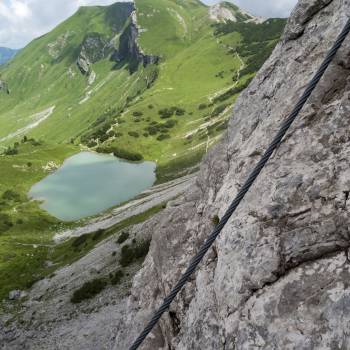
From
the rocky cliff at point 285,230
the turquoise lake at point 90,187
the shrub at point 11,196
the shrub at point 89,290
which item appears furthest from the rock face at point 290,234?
the shrub at point 11,196

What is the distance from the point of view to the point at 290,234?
1352 cm

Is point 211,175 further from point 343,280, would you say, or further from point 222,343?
point 343,280

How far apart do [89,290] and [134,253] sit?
26.7ft

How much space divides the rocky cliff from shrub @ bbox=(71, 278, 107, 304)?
3005 centimetres

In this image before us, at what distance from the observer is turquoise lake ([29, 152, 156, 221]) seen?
144 meters

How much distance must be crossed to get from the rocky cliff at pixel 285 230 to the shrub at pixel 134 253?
33.0 m

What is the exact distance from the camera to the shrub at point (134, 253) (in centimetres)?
5669

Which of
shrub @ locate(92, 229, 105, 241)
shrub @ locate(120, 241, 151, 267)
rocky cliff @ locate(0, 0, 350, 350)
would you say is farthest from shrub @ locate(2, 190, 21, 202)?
rocky cliff @ locate(0, 0, 350, 350)

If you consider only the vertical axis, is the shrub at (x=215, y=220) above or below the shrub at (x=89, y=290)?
above

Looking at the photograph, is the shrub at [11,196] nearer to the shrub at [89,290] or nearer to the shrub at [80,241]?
the shrub at [80,241]

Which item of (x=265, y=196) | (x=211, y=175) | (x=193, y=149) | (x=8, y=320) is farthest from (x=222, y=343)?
(x=193, y=149)

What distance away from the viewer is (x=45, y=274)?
76.4 metres

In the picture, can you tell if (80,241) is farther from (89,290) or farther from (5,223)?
(5,223)

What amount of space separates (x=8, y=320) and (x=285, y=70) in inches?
2053
